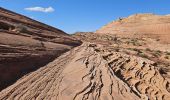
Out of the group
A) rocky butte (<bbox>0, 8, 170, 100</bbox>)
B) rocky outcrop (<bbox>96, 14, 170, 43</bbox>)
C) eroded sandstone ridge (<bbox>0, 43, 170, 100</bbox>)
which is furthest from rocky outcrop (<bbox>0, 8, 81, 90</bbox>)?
rocky outcrop (<bbox>96, 14, 170, 43</bbox>)

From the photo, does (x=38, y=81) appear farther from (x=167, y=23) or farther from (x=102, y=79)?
(x=167, y=23)

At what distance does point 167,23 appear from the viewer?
63.1m

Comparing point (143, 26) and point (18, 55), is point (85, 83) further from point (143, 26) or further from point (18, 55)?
point (143, 26)

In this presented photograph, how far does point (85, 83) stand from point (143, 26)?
178 ft

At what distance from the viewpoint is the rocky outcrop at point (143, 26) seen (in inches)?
2351

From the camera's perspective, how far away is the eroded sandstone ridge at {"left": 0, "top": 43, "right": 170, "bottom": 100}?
1013cm

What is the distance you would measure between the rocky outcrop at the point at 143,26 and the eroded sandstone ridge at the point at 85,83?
1578 inches

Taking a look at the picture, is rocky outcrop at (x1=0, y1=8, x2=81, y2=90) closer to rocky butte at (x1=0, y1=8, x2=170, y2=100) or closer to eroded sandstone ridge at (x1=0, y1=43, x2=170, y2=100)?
rocky butte at (x1=0, y1=8, x2=170, y2=100)

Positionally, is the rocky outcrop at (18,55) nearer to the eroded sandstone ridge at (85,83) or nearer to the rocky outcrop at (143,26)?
the eroded sandstone ridge at (85,83)

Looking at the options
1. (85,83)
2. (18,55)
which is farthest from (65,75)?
(18,55)

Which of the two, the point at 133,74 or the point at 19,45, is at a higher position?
the point at 19,45

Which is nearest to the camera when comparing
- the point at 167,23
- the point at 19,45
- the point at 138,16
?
the point at 19,45

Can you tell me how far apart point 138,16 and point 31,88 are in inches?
2448

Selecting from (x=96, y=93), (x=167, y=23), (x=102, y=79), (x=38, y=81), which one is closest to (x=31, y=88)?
(x=38, y=81)
